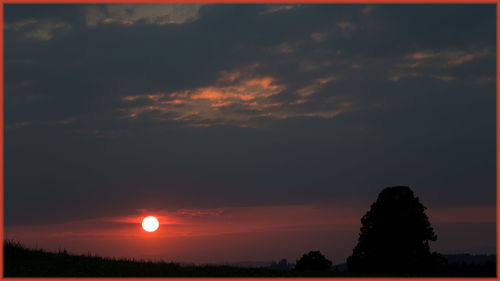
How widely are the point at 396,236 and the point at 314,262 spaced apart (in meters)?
10.4

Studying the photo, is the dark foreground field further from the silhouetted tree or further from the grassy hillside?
the silhouetted tree

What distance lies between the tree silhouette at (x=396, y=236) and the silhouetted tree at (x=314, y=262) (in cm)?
705

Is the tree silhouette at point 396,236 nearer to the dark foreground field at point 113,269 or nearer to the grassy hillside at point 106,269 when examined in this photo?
the dark foreground field at point 113,269

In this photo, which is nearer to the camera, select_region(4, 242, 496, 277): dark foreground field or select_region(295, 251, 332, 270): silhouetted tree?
select_region(4, 242, 496, 277): dark foreground field

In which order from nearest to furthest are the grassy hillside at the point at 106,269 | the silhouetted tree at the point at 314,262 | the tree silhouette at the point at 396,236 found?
the grassy hillside at the point at 106,269
the tree silhouette at the point at 396,236
the silhouetted tree at the point at 314,262

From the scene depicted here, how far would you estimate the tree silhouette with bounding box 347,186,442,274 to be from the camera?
Result: 43.4 meters

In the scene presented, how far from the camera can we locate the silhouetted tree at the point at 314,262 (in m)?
51.9

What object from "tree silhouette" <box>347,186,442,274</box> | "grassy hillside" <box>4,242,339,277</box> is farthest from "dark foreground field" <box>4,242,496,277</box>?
"tree silhouette" <box>347,186,442,274</box>

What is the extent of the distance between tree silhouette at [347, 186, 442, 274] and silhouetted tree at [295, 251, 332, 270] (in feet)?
23.1

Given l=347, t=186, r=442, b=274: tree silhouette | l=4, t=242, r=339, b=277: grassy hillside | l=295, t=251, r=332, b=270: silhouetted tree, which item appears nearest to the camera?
l=4, t=242, r=339, b=277: grassy hillside

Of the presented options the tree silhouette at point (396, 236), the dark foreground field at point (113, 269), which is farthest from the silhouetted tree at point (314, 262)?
the dark foreground field at point (113, 269)

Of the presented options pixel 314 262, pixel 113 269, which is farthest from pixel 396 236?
pixel 113 269

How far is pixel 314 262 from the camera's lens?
5209cm

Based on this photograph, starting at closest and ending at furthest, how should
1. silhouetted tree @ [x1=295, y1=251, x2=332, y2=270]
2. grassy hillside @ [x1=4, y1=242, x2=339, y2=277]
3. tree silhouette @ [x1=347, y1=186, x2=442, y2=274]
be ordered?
grassy hillside @ [x1=4, y1=242, x2=339, y2=277] < tree silhouette @ [x1=347, y1=186, x2=442, y2=274] < silhouetted tree @ [x1=295, y1=251, x2=332, y2=270]
